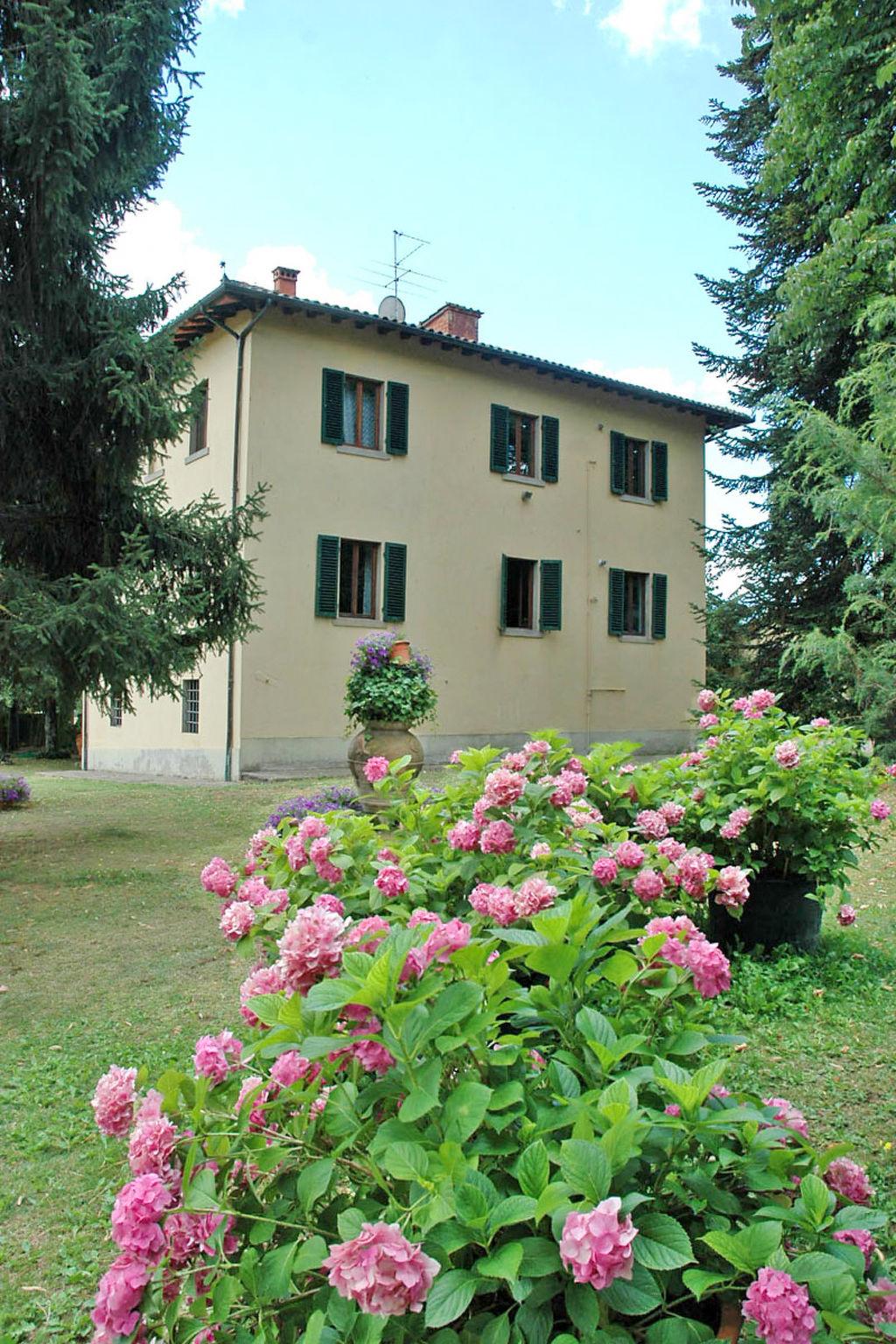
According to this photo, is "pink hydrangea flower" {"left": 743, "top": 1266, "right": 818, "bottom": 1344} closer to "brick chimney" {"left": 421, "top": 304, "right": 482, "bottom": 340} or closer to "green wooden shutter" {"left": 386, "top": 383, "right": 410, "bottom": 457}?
"green wooden shutter" {"left": 386, "top": 383, "right": 410, "bottom": 457}

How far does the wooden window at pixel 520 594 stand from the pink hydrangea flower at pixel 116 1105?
14742mm

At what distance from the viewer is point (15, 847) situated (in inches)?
292

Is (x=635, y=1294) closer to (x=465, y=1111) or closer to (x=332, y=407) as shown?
(x=465, y=1111)

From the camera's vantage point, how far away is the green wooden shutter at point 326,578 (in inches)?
527

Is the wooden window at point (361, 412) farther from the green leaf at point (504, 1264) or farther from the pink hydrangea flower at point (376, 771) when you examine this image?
the green leaf at point (504, 1264)

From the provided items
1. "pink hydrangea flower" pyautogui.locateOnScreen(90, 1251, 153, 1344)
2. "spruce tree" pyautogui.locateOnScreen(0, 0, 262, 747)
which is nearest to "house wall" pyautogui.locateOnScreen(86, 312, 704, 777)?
"spruce tree" pyautogui.locateOnScreen(0, 0, 262, 747)

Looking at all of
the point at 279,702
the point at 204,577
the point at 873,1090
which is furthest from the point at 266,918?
the point at 279,702

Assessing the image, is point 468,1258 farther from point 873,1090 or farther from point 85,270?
point 85,270

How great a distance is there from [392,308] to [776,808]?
14835 millimetres

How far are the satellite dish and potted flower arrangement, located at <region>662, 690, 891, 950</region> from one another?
1405 cm

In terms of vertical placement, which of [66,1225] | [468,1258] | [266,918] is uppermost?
[266,918]

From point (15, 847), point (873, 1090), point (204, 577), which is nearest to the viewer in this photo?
point (873, 1090)

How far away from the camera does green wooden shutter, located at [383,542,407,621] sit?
1418cm

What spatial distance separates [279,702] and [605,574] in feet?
23.8
